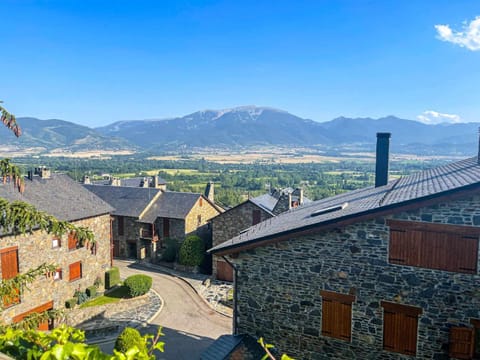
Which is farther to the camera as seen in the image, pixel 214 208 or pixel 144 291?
pixel 214 208

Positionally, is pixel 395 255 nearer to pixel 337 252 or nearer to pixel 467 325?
pixel 337 252

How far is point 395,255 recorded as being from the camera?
10609mm

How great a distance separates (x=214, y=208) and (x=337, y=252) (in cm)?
2873

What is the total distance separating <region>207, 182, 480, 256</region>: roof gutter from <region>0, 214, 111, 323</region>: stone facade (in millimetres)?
13083

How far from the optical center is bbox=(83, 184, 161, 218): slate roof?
3541cm

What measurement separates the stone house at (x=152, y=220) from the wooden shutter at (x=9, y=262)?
14.9 m

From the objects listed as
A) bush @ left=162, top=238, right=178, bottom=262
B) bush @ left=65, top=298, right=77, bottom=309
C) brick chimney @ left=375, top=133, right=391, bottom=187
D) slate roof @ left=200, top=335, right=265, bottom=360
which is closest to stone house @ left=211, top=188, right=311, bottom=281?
bush @ left=162, top=238, right=178, bottom=262

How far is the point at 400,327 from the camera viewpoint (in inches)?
422

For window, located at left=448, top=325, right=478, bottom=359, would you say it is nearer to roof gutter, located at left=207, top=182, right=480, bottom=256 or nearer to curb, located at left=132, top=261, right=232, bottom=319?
roof gutter, located at left=207, top=182, right=480, bottom=256

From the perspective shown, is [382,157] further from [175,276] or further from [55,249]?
[55,249]

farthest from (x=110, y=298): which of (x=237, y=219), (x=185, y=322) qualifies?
(x=237, y=219)

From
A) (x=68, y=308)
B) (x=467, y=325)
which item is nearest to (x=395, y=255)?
(x=467, y=325)

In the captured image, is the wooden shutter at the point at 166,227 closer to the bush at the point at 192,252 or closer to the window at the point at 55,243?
the bush at the point at 192,252

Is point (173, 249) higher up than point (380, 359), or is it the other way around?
point (380, 359)
